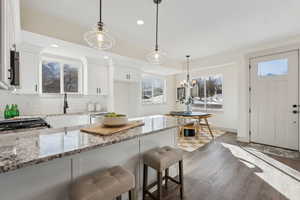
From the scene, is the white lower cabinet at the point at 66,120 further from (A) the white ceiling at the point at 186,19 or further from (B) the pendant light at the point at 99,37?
(B) the pendant light at the point at 99,37

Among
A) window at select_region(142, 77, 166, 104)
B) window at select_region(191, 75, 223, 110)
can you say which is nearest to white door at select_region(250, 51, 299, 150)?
window at select_region(191, 75, 223, 110)

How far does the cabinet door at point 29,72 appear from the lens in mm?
3020

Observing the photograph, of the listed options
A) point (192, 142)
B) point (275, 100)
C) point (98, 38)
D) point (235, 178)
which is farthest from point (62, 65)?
point (275, 100)

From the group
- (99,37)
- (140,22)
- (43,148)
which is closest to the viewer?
(43,148)

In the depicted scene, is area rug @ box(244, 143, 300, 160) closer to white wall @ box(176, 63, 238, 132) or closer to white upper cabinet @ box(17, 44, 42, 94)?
white wall @ box(176, 63, 238, 132)

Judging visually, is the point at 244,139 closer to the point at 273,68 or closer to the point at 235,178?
the point at 273,68

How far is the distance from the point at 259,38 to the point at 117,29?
354 centimetres

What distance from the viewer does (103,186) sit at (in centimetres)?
110

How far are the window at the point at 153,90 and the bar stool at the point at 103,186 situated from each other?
16.8 ft

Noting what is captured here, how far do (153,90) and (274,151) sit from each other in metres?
4.61

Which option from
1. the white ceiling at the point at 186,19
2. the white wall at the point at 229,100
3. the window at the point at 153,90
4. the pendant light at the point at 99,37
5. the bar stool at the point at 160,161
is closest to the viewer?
the bar stool at the point at 160,161

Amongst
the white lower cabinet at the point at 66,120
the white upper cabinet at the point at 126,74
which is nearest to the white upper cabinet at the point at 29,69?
the white lower cabinet at the point at 66,120

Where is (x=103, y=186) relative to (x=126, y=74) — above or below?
below

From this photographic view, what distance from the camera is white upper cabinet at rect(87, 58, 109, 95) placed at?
4.12m
